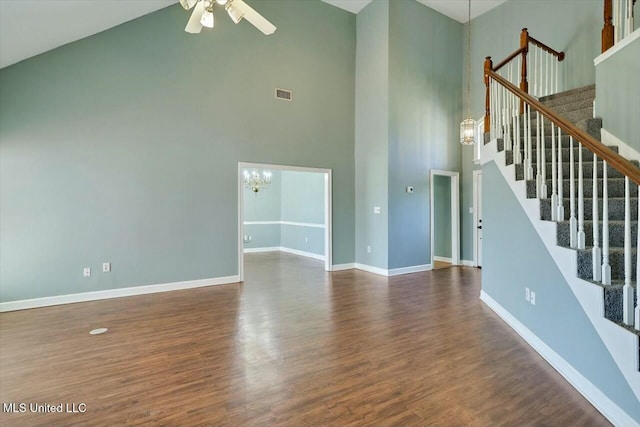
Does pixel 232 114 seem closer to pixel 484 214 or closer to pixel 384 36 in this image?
pixel 384 36

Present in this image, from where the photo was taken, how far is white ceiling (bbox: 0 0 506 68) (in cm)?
313

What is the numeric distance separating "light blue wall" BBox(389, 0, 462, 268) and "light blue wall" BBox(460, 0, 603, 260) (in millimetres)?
361

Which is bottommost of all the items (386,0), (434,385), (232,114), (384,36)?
(434,385)

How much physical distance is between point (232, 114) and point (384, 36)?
11.0 ft

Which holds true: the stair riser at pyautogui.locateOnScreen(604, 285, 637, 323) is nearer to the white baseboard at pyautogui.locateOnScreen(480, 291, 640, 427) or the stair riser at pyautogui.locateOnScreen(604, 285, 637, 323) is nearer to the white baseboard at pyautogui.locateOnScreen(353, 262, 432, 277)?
the white baseboard at pyautogui.locateOnScreen(480, 291, 640, 427)

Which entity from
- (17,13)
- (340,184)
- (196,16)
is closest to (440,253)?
(340,184)

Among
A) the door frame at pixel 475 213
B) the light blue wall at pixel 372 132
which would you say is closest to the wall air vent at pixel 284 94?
the light blue wall at pixel 372 132

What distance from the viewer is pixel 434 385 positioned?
225 cm

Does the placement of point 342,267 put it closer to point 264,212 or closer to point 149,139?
point 264,212

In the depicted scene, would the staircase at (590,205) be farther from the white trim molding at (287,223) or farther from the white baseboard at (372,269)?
the white trim molding at (287,223)

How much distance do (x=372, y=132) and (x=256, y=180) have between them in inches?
158

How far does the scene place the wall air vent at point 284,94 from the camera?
19.1 ft

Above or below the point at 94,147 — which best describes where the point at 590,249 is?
below

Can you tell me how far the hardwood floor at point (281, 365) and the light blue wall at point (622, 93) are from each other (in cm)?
224
